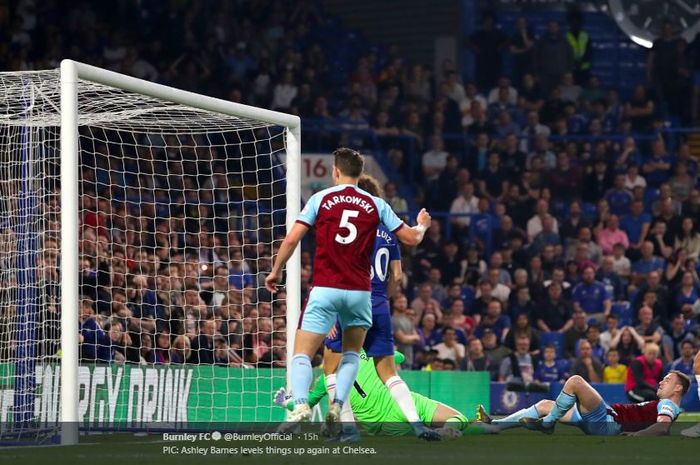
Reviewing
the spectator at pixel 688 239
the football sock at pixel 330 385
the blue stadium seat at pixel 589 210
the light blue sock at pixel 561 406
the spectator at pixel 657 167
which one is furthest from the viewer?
the spectator at pixel 657 167

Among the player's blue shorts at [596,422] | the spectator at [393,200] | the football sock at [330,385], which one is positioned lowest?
the player's blue shorts at [596,422]

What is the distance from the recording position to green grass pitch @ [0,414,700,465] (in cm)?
761

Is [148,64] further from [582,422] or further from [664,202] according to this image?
[582,422]

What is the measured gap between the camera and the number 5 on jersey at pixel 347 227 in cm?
887

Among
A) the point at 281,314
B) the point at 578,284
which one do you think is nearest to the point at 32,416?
the point at 281,314

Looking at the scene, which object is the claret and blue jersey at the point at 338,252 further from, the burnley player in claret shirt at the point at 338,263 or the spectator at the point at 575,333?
the spectator at the point at 575,333

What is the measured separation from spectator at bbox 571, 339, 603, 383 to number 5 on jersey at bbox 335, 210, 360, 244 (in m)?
9.76

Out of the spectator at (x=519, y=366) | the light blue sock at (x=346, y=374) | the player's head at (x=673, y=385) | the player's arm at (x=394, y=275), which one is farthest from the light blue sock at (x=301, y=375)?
the spectator at (x=519, y=366)

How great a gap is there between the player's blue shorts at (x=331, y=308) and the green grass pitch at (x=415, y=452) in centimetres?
Result: 73

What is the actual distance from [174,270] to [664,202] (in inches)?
380

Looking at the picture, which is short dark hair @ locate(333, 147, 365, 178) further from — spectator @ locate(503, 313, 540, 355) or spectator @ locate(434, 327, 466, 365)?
spectator @ locate(503, 313, 540, 355)

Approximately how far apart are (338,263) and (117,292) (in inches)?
203

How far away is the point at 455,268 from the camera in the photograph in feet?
67.8

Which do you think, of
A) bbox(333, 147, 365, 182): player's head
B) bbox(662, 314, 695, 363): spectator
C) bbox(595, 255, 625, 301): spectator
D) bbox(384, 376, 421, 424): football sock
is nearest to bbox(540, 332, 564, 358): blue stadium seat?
bbox(662, 314, 695, 363): spectator
